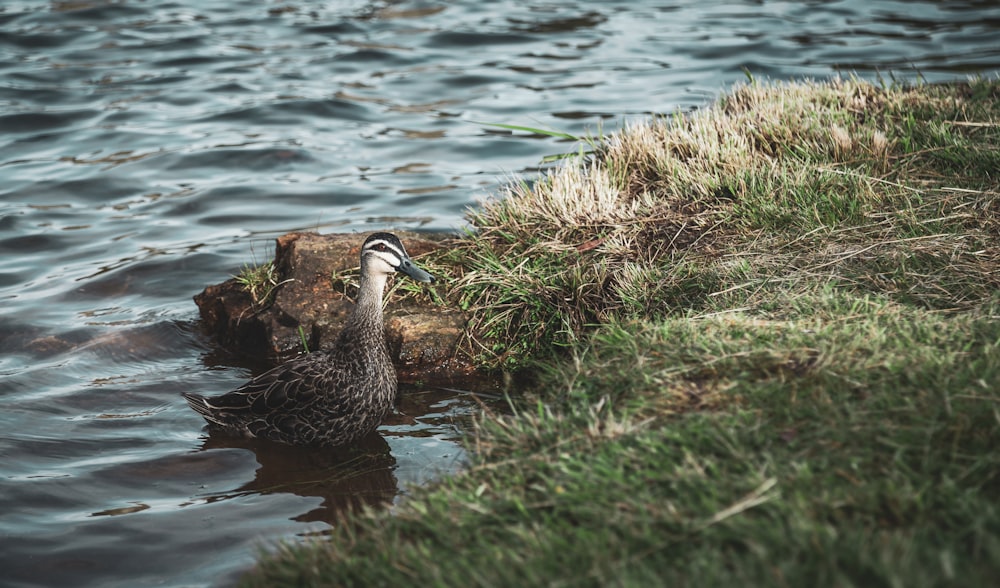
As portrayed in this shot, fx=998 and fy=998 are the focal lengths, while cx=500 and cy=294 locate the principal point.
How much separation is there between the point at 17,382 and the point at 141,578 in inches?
121

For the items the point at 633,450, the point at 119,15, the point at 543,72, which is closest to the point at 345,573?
the point at 633,450

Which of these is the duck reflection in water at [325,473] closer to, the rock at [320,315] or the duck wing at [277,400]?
the duck wing at [277,400]

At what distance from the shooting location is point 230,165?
1227 cm

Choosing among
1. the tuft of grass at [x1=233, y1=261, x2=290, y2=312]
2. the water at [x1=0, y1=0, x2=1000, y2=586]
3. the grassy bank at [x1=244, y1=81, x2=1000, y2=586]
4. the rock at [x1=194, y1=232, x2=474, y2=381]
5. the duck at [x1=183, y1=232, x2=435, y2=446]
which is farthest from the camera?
the tuft of grass at [x1=233, y1=261, x2=290, y2=312]

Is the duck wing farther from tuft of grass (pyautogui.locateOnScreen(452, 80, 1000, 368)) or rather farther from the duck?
tuft of grass (pyautogui.locateOnScreen(452, 80, 1000, 368))

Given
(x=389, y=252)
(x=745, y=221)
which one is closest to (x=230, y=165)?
(x=389, y=252)

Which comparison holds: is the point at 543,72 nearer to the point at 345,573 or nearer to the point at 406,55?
the point at 406,55

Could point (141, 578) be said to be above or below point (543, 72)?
below

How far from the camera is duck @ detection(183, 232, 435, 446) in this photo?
6.23 metres

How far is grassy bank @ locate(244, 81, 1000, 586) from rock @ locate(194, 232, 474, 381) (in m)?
0.35

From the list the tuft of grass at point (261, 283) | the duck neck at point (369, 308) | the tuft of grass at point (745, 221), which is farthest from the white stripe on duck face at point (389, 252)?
the tuft of grass at point (261, 283)

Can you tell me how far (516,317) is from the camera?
6.85 meters

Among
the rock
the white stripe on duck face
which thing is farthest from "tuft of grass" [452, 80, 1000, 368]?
the white stripe on duck face

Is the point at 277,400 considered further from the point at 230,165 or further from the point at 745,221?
the point at 230,165
